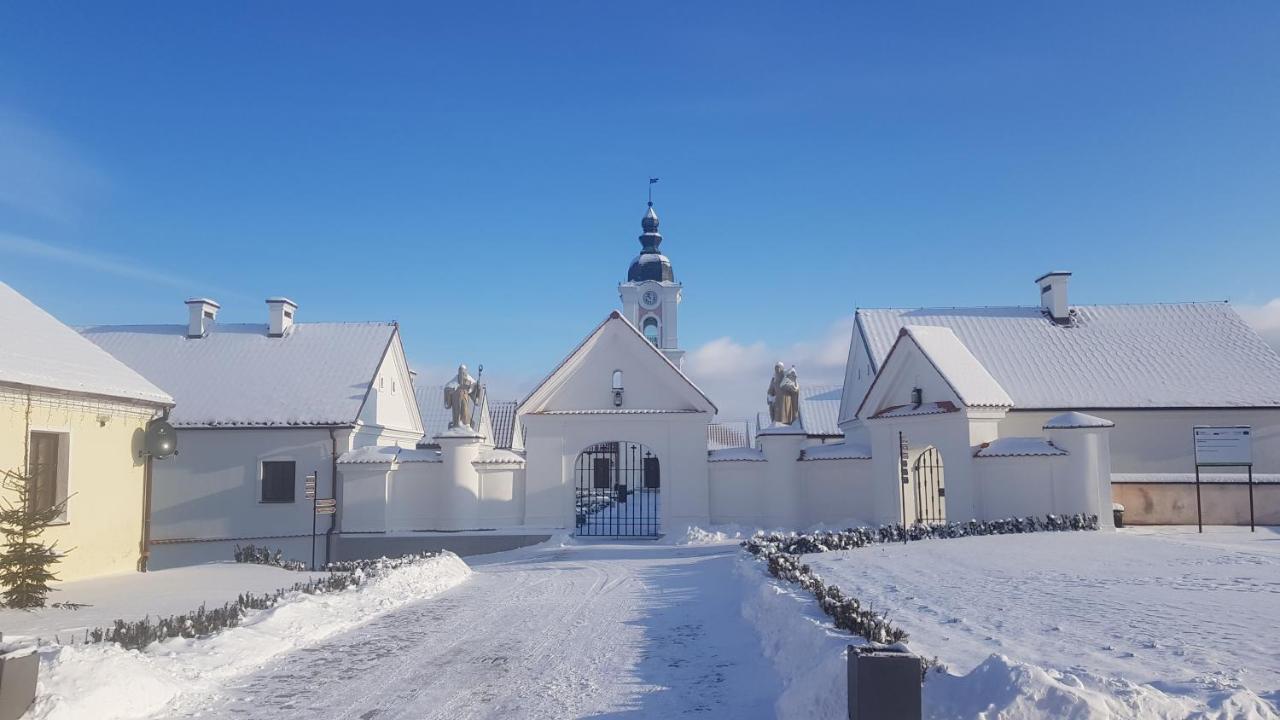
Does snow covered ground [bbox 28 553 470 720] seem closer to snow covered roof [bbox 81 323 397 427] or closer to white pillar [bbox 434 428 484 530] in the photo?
white pillar [bbox 434 428 484 530]

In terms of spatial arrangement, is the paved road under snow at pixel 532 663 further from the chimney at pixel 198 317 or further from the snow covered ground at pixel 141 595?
the chimney at pixel 198 317

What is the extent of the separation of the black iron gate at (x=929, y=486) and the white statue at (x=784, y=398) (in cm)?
396

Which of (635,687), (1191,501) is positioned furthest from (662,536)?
(635,687)

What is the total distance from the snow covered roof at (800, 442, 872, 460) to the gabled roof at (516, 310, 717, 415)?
3.01m

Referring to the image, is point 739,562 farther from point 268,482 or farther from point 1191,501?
point 268,482

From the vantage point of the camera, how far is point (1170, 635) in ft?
27.9

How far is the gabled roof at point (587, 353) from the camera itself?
25.2 m

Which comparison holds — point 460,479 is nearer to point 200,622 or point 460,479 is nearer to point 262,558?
point 262,558

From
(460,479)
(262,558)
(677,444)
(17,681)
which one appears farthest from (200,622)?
(677,444)

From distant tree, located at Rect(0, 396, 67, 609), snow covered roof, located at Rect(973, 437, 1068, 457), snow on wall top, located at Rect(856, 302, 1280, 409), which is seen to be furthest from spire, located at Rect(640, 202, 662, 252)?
distant tree, located at Rect(0, 396, 67, 609)

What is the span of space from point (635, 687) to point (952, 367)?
18.3m

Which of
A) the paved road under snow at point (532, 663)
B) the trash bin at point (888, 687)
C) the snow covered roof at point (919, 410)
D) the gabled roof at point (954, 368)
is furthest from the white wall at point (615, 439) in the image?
the trash bin at point (888, 687)

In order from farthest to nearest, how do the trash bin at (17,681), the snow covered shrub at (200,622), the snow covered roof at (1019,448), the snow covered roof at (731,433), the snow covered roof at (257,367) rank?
the snow covered roof at (731,433)
the snow covered roof at (257,367)
the snow covered roof at (1019,448)
the snow covered shrub at (200,622)
the trash bin at (17,681)

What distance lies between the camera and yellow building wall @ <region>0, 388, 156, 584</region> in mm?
14602
